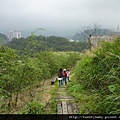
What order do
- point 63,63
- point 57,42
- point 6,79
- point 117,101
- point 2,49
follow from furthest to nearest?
point 57,42
point 63,63
point 2,49
point 6,79
point 117,101

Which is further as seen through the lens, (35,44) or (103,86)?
(35,44)

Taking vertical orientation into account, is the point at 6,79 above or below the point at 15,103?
above

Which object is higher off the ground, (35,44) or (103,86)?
(35,44)

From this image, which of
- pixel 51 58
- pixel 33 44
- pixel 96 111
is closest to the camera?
pixel 96 111

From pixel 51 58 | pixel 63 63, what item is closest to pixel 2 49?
pixel 51 58

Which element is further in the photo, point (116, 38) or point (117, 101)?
point (116, 38)

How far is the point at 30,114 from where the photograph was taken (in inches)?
152

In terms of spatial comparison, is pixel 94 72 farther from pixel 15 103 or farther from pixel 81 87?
pixel 15 103

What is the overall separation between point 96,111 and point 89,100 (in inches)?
30.1

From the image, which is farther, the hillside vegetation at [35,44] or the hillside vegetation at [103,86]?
the hillside vegetation at [35,44]

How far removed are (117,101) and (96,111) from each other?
613 mm

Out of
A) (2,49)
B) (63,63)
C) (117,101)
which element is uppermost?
(2,49)

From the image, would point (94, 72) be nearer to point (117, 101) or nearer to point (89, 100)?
point (89, 100)

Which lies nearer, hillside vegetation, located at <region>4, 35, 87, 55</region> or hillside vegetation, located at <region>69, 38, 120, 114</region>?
hillside vegetation, located at <region>69, 38, 120, 114</region>
